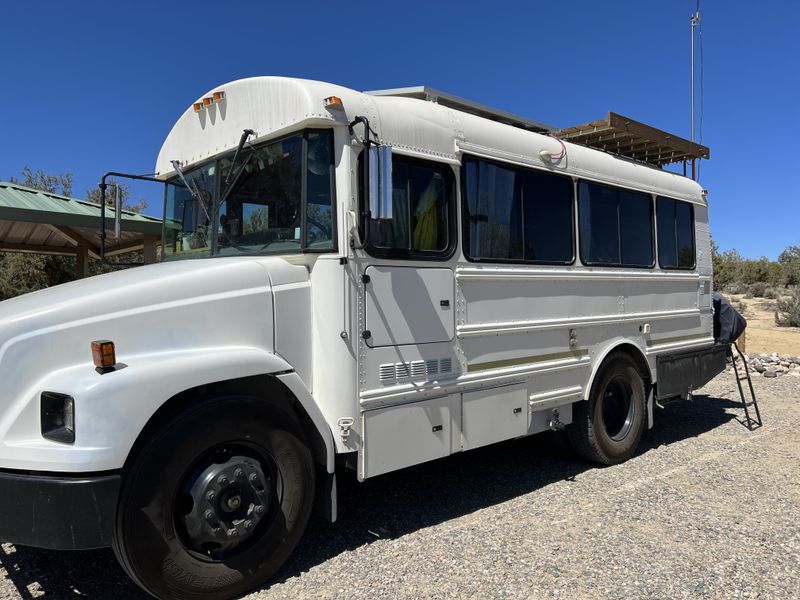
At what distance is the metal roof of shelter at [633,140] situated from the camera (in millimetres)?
5547

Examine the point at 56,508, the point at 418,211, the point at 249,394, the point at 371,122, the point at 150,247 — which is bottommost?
the point at 56,508

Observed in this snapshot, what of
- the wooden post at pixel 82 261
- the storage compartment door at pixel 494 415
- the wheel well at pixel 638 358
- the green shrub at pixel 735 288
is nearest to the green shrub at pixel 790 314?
the wheel well at pixel 638 358

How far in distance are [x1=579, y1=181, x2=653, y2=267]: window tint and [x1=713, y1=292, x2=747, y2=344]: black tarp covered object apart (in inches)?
70.3

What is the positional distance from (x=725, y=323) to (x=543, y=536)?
175 inches

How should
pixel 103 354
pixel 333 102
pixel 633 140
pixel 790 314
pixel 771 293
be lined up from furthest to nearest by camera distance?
pixel 771 293 → pixel 790 314 → pixel 633 140 → pixel 333 102 → pixel 103 354

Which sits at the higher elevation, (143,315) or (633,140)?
(633,140)

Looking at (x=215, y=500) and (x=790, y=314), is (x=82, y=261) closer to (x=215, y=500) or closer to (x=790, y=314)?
(x=215, y=500)

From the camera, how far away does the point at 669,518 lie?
414 centimetres

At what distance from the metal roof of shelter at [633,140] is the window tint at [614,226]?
22.0 inches

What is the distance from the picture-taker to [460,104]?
4.52 meters

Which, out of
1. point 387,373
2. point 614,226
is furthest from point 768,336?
point 387,373

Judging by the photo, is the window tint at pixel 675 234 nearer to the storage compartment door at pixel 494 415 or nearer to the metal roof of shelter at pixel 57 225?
the storage compartment door at pixel 494 415

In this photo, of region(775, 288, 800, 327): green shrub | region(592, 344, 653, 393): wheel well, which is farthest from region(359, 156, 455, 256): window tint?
region(775, 288, 800, 327): green shrub

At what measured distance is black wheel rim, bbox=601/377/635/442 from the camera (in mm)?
5535
